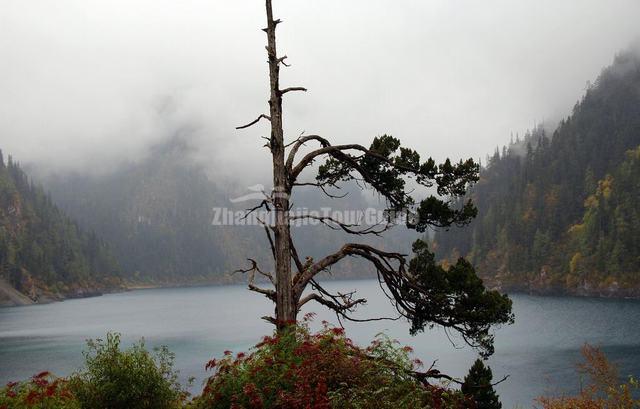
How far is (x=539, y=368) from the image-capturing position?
5856 cm

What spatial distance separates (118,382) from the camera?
43.4 feet

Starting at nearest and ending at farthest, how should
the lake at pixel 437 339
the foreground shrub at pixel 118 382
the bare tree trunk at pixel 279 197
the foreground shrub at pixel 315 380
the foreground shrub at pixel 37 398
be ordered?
the foreground shrub at pixel 315 380 → the foreground shrub at pixel 37 398 → the bare tree trunk at pixel 279 197 → the foreground shrub at pixel 118 382 → the lake at pixel 437 339

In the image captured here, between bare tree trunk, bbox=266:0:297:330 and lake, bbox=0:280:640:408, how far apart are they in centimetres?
2266

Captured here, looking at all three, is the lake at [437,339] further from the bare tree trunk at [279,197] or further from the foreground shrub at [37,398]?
the foreground shrub at [37,398]

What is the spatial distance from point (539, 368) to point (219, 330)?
64.6 m

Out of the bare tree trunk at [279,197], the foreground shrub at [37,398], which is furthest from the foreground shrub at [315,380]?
the foreground shrub at [37,398]

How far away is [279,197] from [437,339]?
70055 mm

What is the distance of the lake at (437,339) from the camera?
5722 centimetres

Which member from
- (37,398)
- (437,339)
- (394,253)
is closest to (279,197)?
(394,253)

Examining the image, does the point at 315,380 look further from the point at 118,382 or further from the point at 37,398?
the point at 118,382

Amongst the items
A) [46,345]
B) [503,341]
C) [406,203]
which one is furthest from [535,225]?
[406,203]

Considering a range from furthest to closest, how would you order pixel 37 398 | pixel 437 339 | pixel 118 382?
pixel 437 339, pixel 118 382, pixel 37 398

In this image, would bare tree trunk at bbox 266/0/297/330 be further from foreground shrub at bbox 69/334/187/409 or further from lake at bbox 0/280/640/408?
lake at bbox 0/280/640/408

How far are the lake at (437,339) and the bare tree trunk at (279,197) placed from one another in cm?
2266
